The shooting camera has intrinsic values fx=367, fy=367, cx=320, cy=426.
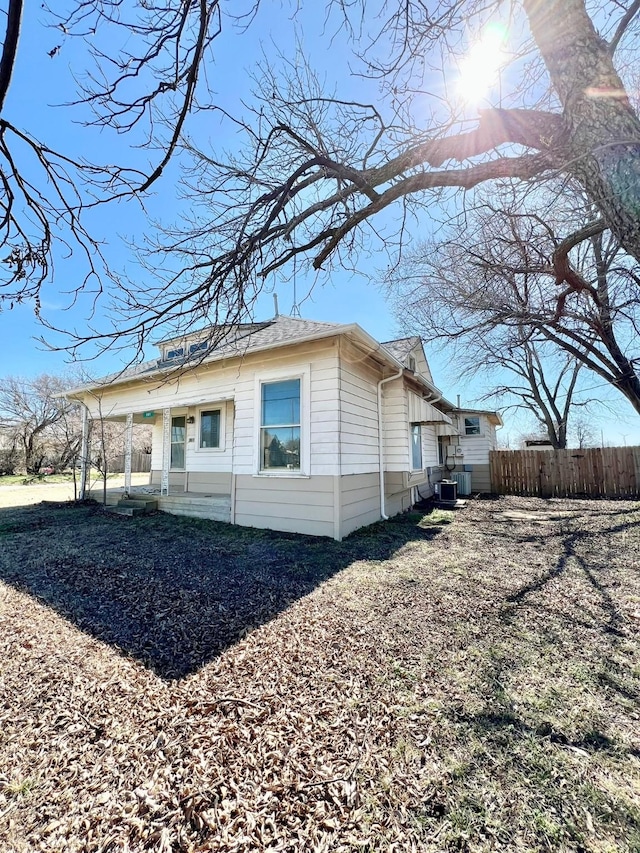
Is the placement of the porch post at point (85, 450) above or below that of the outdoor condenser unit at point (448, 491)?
above

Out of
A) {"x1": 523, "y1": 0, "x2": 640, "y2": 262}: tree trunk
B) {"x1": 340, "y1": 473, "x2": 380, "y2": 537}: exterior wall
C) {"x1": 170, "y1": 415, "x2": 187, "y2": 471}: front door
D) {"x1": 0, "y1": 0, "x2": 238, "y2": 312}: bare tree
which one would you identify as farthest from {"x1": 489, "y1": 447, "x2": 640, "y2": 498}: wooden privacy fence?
{"x1": 0, "y1": 0, "x2": 238, "y2": 312}: bare tree

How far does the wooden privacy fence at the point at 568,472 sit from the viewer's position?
12219mm

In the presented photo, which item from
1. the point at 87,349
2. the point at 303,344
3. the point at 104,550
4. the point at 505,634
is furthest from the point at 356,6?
the point at 104,550

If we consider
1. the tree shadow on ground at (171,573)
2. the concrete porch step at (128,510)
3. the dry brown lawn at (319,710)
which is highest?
the concrete porch step at (128,510)

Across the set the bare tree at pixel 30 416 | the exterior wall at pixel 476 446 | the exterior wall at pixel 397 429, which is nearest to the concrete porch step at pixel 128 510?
the exterior wall at pixel 397 429

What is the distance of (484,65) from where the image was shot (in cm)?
269

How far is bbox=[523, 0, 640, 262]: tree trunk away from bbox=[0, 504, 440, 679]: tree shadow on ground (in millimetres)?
3774

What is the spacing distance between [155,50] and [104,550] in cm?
575

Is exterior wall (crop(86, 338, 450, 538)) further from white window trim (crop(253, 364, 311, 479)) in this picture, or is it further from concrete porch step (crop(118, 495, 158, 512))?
concrete porch step (crop(118, 495, 158, 512))

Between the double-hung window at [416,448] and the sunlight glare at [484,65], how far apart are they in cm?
667

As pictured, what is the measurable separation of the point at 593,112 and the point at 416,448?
8.05 metres

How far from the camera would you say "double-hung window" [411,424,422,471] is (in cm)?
891

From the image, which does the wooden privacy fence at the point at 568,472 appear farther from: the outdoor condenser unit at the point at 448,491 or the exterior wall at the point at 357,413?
the exterior wall at the point at 357,413

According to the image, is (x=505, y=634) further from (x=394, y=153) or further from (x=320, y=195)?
(x=320, y=195)
